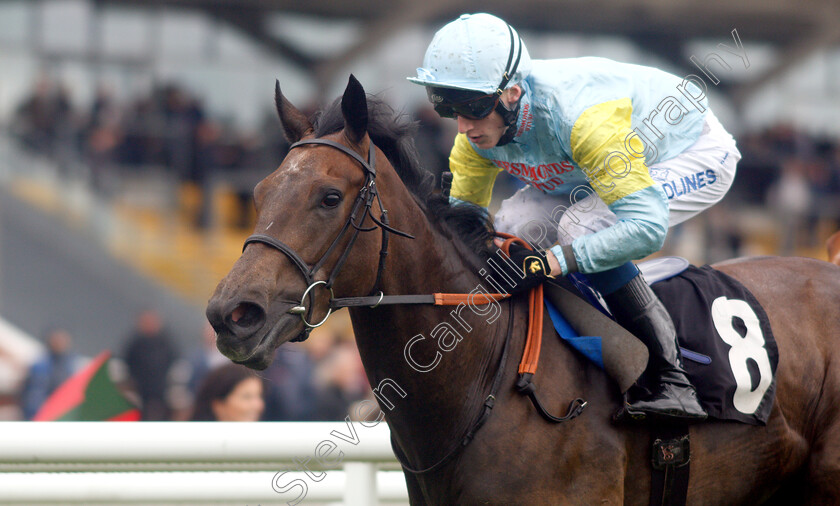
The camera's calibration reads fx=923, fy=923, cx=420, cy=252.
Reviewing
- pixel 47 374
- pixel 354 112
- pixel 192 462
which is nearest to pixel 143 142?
pixel 47 374

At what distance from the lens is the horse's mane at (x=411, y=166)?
2.60 meters

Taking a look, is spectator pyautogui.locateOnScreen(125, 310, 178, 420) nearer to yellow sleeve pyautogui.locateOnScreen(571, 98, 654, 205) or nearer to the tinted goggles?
the tinted goggles

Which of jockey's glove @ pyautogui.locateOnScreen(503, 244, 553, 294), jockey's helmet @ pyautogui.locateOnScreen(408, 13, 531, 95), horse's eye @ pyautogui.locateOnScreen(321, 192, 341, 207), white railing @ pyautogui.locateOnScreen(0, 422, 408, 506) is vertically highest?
jockey's helmet @ pyautogui.locateOnScreen(408, 13, 531, 95)

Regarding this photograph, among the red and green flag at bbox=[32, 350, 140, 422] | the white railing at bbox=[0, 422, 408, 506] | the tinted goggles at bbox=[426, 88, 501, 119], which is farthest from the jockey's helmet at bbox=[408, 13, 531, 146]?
the red and green flag at bbox=[32, 350, 140, 422]

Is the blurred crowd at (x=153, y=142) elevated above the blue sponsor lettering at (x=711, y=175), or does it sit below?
below

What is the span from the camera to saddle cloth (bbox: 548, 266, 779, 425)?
2781 millimetres

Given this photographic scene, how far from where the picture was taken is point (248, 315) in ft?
7.25

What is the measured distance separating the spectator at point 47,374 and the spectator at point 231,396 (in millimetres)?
3853

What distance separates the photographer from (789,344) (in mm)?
2979

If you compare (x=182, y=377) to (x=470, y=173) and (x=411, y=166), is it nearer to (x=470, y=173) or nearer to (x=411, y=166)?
(x=470, y=173)

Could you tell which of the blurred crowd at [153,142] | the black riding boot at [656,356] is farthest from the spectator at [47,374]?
the black riding boot at [656,356]

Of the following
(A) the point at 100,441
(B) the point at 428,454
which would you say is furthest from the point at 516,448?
(A) the point at 100,441

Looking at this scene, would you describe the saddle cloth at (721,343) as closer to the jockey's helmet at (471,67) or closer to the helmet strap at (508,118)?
the helmet strap at (508,118)

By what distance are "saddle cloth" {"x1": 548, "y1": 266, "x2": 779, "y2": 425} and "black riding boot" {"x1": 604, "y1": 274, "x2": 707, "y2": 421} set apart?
8 cm
